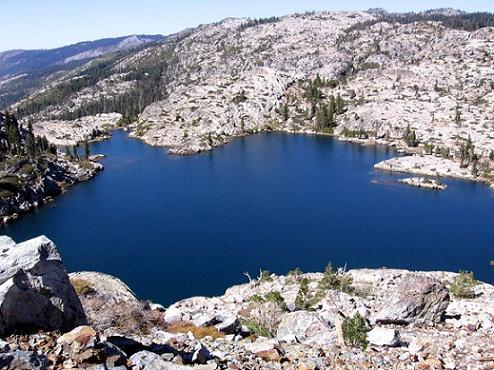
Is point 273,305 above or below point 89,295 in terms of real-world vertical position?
below

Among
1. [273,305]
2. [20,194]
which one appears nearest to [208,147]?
[20,194]

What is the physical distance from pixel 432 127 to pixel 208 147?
87.2 m

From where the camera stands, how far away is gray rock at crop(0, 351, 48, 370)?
14641mm

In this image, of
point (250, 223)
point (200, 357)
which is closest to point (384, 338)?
point (200, 357)

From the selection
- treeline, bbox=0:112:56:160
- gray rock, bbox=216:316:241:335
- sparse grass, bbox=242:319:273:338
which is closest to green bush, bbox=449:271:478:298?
sparse grass, bbox=242:319:273:338

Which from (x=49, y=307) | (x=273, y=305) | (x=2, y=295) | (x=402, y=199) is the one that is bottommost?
(x=402, y=199)

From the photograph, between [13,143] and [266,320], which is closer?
[266,320]

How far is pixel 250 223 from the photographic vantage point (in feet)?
338

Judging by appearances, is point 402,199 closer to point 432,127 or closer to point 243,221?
point 243,221

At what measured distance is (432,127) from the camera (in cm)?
18638

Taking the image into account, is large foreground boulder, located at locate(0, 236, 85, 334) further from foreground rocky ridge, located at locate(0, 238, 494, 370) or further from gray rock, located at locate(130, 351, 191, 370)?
gray rock, located at locate(130, 351, 191, 370)

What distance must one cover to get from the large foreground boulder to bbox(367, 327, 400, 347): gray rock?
15.9m

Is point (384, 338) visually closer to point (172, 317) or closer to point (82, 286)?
point (172, 317)

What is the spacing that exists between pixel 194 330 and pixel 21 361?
1814 cm
